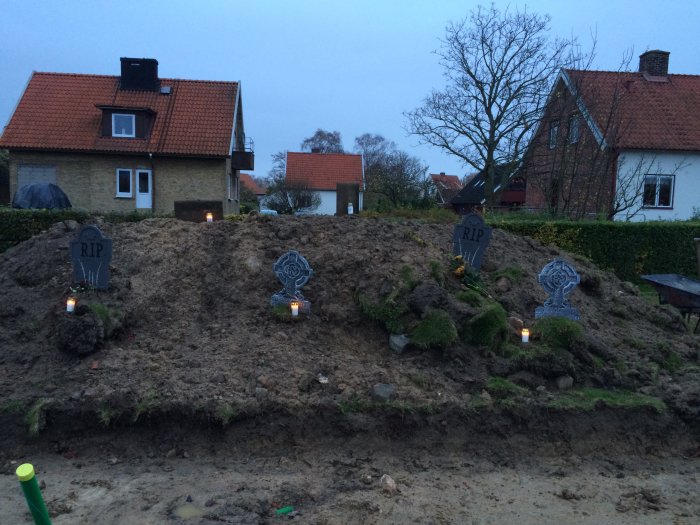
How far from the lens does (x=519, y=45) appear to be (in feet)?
70.7

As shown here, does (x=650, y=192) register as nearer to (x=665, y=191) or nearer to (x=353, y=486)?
(x=665, y=191)

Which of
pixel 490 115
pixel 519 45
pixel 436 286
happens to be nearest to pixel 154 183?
pixel 490 115

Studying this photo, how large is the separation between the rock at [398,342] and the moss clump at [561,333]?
1.46 m

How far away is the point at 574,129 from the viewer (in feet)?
60.4

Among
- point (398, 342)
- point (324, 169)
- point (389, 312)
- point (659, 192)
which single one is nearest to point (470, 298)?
point (389, 312)

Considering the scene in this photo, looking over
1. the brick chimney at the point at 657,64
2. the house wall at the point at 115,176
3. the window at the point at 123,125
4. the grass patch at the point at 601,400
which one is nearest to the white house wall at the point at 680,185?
the brick chimney at the point at 657,64

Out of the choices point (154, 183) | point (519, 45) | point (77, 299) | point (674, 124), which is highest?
point (519, 45)

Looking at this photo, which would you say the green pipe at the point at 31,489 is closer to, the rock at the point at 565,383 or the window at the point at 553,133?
the rock at the point at 565,383

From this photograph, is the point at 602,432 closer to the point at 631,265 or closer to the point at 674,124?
the point at 631,265

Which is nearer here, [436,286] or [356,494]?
[356,494]

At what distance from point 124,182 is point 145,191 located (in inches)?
38.1

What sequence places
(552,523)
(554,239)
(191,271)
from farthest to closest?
(554,239), (191,271), (552,523)

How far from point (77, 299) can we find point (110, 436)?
76.7 inches

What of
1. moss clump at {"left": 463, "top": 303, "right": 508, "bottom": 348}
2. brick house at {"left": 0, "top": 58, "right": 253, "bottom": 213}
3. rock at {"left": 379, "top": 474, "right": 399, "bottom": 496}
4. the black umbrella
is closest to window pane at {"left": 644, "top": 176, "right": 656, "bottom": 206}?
brick house at {"left": 0, "top": 58, "right": 253, "bottom": 213}
